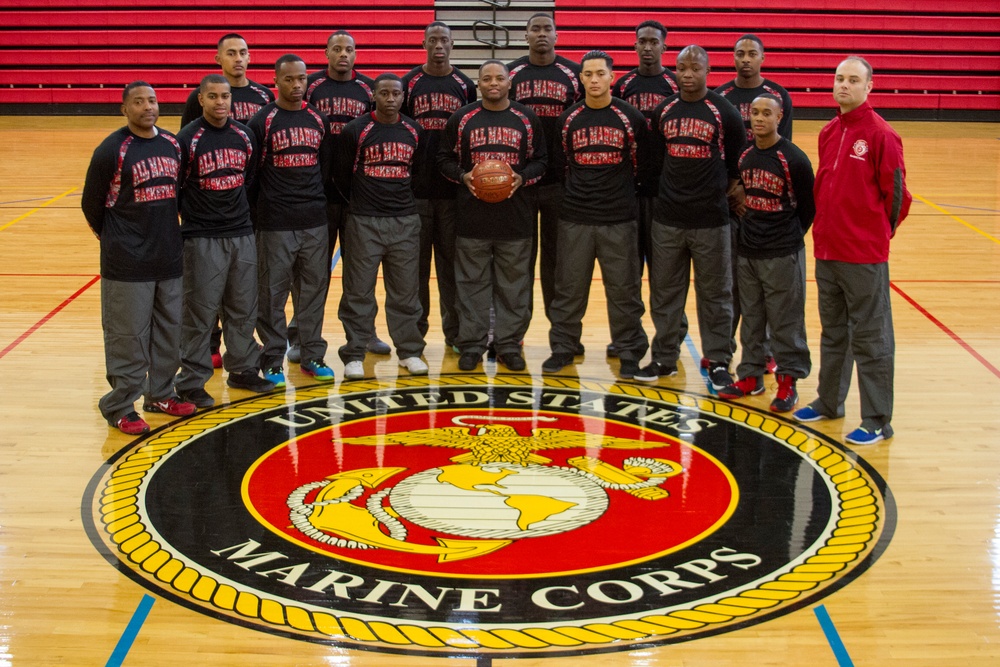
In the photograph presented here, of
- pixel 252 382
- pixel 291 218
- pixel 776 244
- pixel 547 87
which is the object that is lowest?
pixel 252 382

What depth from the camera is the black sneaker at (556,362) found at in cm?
645

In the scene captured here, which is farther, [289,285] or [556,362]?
[556,362]

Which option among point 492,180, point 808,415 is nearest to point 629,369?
point 808,415

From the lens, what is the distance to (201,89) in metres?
5.81

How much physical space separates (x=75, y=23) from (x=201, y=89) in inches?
537

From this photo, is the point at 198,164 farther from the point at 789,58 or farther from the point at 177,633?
the point at 789,58

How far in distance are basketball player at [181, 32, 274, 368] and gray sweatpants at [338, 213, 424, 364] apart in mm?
802

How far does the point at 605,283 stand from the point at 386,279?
1287 millimetres

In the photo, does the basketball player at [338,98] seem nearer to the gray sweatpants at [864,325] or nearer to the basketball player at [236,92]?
the basketball player at [236,92]

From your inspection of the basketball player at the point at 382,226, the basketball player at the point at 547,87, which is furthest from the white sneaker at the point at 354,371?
the basketball player at the point at 547,87

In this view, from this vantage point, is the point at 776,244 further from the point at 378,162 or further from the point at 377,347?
the point at 377,347

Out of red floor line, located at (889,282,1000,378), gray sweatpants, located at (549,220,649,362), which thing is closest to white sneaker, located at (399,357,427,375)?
gray sweatpants, located at (549,220,649,362)

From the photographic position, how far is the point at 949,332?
724 centimetres

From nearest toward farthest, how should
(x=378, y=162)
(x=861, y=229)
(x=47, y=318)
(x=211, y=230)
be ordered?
(x=861, y=229), (x=211, y=230), (x=378, y=162), (x=47, y=318)
